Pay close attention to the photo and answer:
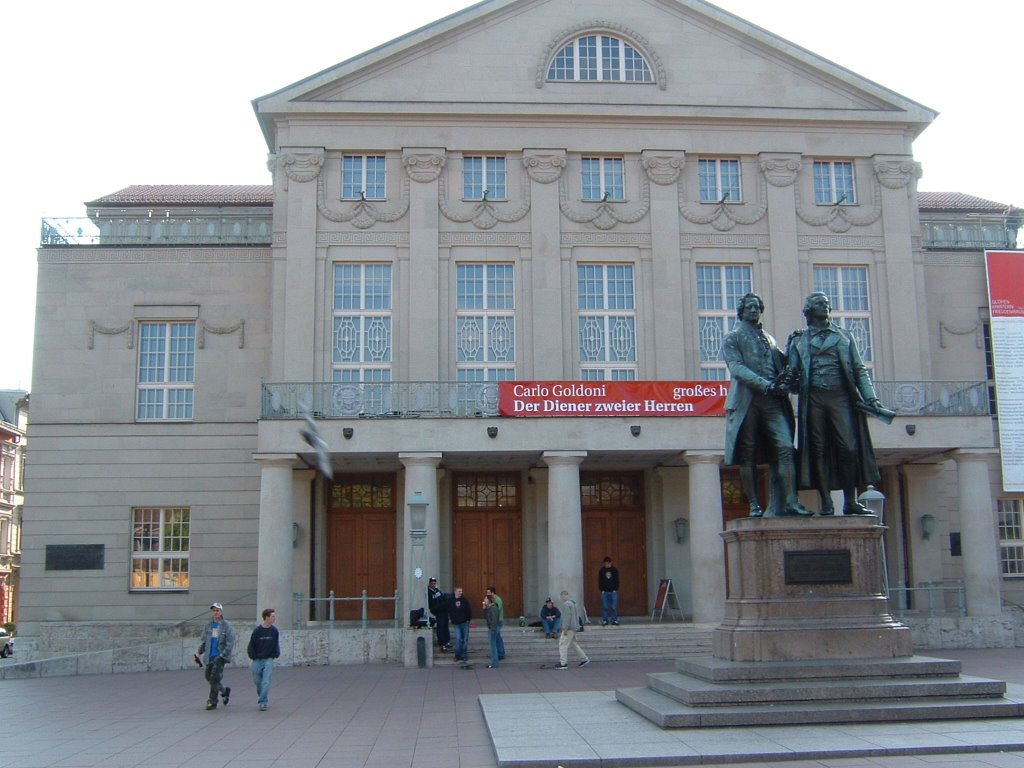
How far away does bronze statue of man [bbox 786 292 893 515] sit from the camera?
1495cm

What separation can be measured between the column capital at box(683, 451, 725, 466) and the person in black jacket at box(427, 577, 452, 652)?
7.55 meters

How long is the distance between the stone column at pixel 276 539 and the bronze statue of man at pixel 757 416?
15.7 meters

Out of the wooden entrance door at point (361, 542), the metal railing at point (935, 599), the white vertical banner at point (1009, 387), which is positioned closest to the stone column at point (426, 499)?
the wooden entrance door at point (361, 542)

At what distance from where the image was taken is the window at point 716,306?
33.0 meters

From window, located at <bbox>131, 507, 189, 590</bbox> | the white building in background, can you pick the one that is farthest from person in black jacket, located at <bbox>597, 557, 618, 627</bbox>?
the white building in background

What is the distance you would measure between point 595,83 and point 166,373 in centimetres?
1544

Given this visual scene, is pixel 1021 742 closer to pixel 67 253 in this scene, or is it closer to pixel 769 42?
pixel 769 42

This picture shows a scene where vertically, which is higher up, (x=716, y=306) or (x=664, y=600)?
(x=716, y=306)

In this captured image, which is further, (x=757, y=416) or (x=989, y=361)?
(x=989, y=361)

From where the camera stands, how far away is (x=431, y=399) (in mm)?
30344

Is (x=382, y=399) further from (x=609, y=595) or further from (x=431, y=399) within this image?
(x=609, y=595)

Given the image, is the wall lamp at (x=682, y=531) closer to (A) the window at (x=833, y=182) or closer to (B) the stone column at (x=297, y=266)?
(A) the window at (x=833, y=182)

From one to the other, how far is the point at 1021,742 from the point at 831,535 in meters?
3.39

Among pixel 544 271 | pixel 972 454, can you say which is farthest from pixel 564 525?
pixel 972 454
